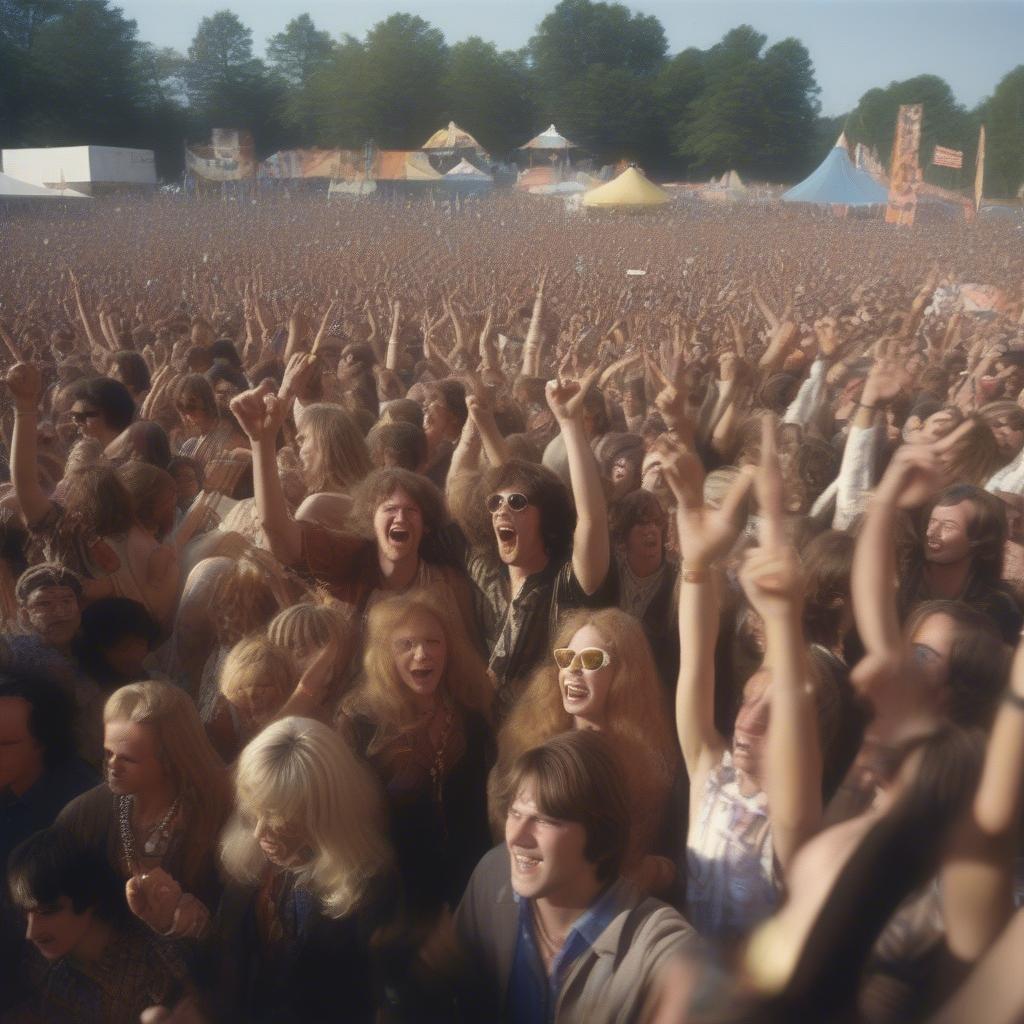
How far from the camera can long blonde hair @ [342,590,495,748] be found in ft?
8.16

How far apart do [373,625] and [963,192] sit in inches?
521

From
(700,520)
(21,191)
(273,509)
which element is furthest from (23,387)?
(21,191)

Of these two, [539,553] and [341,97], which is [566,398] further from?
[341,97]

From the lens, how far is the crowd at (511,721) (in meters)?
1.22

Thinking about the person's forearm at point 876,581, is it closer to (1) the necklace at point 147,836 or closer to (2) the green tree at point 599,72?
(1) the necklace at point 147,836

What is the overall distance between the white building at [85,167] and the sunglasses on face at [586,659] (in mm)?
19945

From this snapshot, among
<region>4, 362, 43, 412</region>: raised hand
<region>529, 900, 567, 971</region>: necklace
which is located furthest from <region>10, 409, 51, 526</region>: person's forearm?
<region>529, 900, 567, 971</region>: necklace

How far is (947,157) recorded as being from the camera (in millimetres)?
12555

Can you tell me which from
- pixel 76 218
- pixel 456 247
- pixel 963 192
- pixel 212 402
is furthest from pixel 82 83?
pixel 212 402

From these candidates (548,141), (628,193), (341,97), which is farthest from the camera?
(628,193)

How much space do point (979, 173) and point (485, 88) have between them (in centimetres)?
635

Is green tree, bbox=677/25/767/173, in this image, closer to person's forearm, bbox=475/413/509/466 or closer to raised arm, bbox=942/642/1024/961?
person's forearm, bbox=475/413/509/466

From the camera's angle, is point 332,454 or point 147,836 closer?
point 147,836

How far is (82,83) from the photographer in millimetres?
16406
